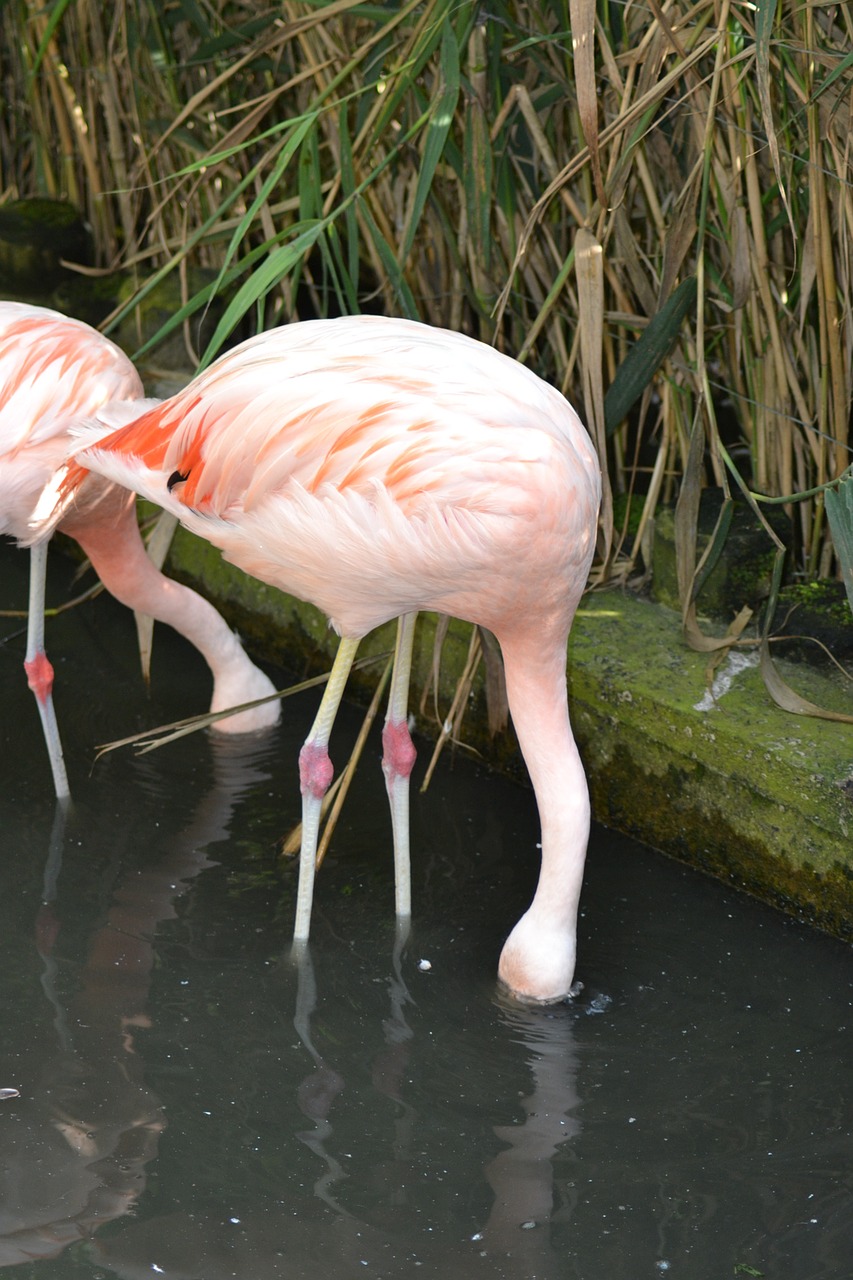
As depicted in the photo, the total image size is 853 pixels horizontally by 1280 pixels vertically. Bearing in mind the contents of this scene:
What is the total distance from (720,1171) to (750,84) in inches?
80.8

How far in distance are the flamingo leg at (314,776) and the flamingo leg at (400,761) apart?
159mm

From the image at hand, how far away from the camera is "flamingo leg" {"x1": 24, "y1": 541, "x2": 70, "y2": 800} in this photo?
309cm

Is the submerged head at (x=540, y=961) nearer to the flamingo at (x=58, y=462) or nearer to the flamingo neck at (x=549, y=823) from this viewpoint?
the flamingo neck at (x=549, y=823)

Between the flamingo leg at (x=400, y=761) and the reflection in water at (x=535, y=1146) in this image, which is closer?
the reflection in water at (x=535, y=1146)

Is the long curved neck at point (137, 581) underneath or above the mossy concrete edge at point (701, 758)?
above

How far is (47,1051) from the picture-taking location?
2330 mm

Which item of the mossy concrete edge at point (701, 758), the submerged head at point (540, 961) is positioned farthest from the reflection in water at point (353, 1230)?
the mossy concrete edge at point (701, 758)

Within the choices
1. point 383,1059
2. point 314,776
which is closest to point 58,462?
point 314,776

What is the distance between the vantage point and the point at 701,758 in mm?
2799

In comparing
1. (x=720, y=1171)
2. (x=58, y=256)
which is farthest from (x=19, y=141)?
(x=720, y=1171)

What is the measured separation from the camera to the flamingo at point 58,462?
111 inches

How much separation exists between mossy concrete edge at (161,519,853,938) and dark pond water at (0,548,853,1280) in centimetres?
8

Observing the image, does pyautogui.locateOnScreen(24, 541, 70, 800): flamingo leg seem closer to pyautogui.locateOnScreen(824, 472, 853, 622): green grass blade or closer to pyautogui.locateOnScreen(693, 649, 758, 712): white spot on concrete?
pyautogui.locateOnScreen(693, 649, 758, 712): white spot on concrete

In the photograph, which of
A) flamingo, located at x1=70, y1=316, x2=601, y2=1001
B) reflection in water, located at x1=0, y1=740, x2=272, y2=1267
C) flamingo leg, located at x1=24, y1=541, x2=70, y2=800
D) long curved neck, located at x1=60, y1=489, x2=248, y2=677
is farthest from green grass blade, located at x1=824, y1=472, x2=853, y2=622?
flamingo leg, located at x1=24, y1=541, x2=70, y2=800
